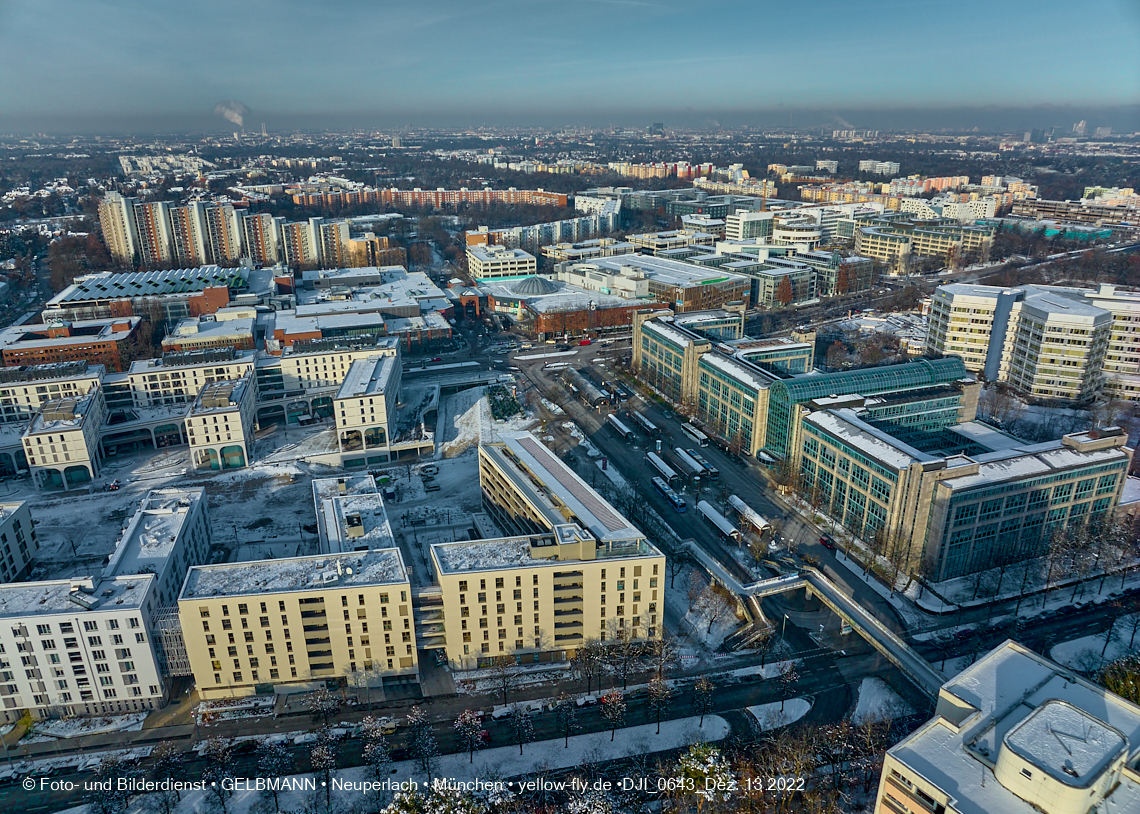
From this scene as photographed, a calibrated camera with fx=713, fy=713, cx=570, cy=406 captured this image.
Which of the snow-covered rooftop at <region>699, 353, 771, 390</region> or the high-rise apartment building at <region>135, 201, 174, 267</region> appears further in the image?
the high-rise apartment building at <region>135, 201, 174, 267</region>

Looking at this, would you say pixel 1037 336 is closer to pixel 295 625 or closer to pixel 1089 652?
pixel 1089 652

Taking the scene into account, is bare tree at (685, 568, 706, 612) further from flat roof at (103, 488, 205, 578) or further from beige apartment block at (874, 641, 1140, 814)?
flat roof at (103, 488, 205, 578)

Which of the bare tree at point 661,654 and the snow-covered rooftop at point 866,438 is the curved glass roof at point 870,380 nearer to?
the snow-covered rooftop at point 866,438

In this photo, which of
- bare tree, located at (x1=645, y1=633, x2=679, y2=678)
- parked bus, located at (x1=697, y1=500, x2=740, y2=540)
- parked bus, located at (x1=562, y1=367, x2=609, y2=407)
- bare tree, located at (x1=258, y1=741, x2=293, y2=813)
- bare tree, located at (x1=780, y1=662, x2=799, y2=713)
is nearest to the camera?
bare tree, located at (x1=258, y1=741, x2=293, y2=813)

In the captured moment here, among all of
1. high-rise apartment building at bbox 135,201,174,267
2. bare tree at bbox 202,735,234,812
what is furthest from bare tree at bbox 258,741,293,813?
high-rise apartment building at bbox 135,201,174,267

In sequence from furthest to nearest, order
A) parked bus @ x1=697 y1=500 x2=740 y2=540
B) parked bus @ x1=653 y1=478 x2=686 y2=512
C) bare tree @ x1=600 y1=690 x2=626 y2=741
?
parked bus @ x1=653 y1=478 x2=686 y2=512 → parked bus @ x1=697 y1=500 x2=740 y2=540 → bare tree @ x1=600 y1=690 x2=626 y2=741

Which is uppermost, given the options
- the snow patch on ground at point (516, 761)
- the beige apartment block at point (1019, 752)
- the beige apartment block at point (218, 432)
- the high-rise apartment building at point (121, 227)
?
the high-rise apartment building at point (121, 227)

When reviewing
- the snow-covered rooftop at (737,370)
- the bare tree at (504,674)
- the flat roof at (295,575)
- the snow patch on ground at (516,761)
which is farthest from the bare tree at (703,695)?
the snow-covered rooftop at (737,370)

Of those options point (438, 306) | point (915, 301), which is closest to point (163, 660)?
point (438, 306)
